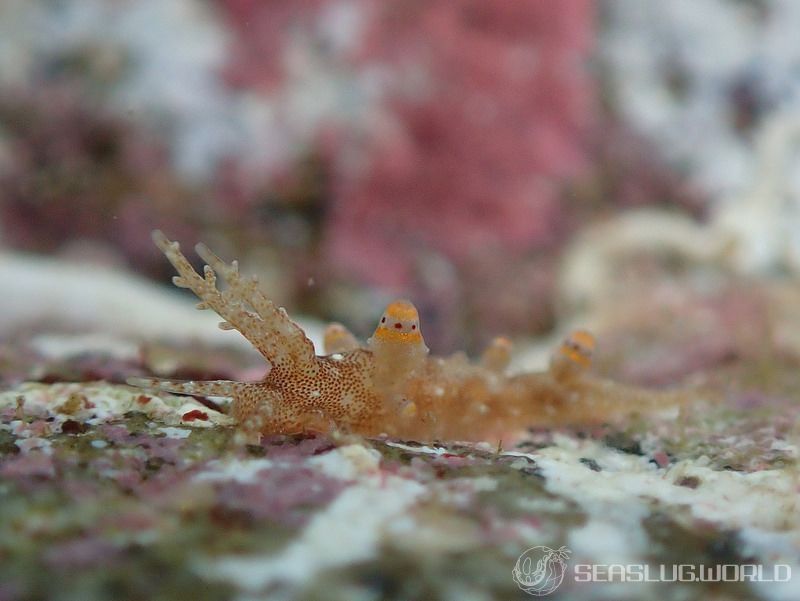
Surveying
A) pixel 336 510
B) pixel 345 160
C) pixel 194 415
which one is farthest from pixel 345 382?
pixel 345 160

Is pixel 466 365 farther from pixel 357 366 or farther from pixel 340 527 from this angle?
pixel 340 527

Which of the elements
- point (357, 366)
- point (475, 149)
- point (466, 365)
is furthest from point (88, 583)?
point (475, 149)

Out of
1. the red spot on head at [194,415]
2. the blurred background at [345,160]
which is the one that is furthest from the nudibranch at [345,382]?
the blurred background at [345,160]

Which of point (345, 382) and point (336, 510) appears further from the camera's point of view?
point (345, 382)

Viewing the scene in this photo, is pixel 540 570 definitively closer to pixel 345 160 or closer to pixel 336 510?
pixel 336 510

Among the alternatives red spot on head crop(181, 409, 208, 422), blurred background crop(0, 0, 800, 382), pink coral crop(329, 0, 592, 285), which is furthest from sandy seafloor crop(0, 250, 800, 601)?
pink coral crop(329, 0, 592, 285)

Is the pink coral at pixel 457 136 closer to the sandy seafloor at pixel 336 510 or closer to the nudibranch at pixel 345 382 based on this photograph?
the nudibranch at pixel 345 382
